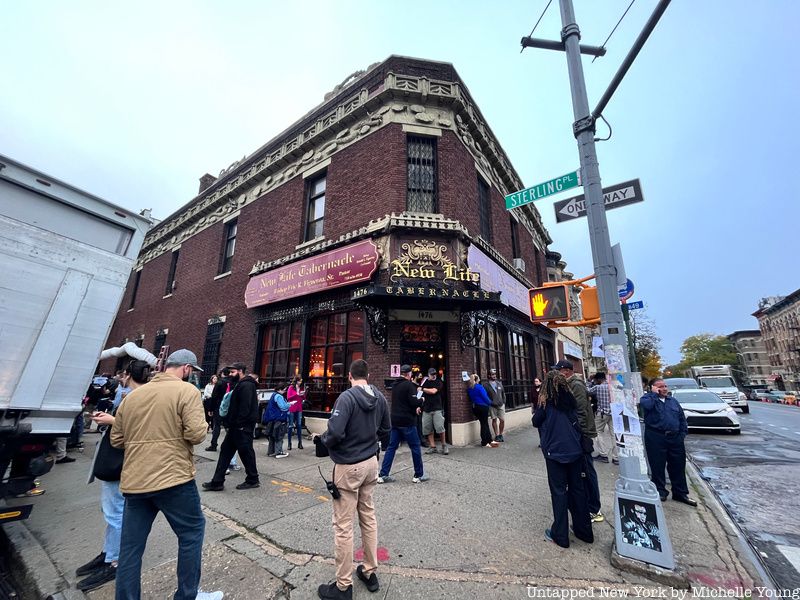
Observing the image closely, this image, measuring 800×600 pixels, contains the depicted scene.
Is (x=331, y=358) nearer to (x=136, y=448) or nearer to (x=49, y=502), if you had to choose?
(x=49, y=502)

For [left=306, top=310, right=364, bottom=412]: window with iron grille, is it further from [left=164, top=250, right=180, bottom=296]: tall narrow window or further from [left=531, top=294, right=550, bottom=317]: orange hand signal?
[left=164, top=250, right=180, bottom=296]: tall narrow window

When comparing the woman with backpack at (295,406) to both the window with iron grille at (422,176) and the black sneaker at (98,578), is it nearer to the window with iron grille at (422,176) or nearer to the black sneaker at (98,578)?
the black sneaker at (98,578)

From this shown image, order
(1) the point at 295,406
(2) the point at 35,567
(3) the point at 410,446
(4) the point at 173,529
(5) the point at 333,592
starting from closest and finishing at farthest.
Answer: (4) the point at 173,529, (5) the point at 333,592, (2) the point at 35,567, (3) the point at 410,446, (1) the point at 295,406

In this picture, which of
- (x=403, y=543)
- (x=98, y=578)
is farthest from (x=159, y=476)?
(x=403, y=543)

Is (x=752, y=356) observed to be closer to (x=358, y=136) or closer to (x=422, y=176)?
(x=422, y=176)

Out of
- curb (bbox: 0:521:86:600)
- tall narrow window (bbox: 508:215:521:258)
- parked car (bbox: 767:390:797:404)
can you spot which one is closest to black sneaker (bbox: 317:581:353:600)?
curb (bbox: 0:521:86:600)

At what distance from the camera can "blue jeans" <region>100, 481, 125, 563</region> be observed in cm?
311

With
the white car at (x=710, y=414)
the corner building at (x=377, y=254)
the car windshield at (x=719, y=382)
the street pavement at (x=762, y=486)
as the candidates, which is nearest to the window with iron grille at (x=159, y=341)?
the corner building at (x=377, y=254)

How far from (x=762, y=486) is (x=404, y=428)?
21.4ft

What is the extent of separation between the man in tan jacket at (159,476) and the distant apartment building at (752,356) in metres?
106

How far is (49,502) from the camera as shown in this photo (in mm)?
4859

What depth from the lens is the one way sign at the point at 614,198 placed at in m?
4.50

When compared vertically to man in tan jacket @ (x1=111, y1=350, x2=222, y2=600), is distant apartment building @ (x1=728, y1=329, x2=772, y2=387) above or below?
above

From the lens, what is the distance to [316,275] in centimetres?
1064
